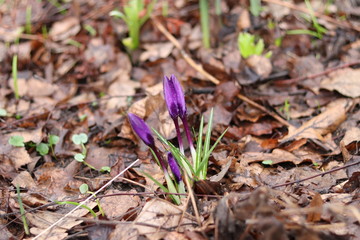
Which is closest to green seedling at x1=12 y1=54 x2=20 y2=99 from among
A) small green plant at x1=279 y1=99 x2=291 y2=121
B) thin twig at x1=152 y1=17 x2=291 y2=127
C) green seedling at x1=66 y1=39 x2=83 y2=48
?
green seedling at x1=66 y1=39 x2=83 y2=48

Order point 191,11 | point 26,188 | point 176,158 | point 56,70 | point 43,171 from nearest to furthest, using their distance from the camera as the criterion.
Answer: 1. point 176,158
2. point 26,188
3. point 43,171
4. point 56,70
5. point 191,11

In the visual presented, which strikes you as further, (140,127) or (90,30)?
(90,30)

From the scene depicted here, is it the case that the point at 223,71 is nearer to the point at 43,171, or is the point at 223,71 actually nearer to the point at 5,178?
the point at 43,171

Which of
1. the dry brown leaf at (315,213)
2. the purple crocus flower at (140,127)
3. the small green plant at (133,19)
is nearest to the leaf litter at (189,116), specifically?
the dry brown leaf at (315,213)

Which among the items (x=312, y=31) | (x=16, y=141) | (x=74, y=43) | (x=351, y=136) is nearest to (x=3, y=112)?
(x=16, y=141)

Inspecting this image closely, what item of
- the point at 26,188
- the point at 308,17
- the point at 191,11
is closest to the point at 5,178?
the point at 26,188

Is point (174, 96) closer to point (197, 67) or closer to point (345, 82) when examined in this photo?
point (197, 67)

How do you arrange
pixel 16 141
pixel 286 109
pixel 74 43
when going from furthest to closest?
pixel 74 43 < pixel 286 109 < pixel 16 141
